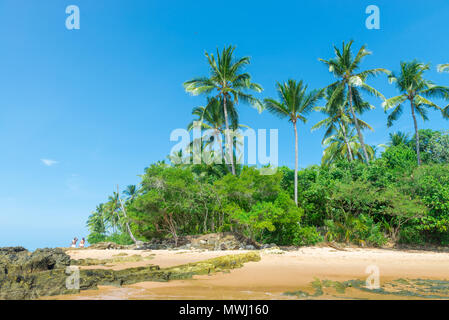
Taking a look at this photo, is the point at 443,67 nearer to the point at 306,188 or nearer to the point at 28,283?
the point at 306,188

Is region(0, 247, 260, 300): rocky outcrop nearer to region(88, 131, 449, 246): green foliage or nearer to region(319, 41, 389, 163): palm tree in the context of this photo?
region(88, 131, 449, 246): green foliage

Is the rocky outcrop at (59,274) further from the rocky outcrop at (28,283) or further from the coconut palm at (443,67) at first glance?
the coconut palm at (443,67)

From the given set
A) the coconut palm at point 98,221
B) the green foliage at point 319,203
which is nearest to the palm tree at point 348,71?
the green foliage at point 319,203

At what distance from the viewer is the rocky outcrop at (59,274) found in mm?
4727

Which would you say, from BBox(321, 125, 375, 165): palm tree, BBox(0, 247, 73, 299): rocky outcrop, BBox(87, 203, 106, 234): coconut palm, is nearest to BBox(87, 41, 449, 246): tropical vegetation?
BBox(321, 125, 375, 165): palm tree

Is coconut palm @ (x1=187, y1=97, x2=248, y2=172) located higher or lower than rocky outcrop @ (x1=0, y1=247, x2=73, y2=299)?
higher

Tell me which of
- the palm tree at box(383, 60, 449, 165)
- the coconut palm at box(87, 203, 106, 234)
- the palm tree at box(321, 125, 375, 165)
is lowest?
the coconut palm at box(87, 203, 106, 234)

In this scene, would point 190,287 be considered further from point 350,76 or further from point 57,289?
point 350,76

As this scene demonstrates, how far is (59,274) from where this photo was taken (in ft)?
17.9

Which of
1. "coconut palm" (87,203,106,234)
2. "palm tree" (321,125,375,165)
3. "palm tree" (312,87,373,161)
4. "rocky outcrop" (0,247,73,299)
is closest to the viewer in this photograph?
"rocky outcrop" (0,247,73,299)

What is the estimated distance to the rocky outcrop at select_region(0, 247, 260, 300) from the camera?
15.5 feet

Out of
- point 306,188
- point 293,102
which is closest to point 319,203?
point 306,188
